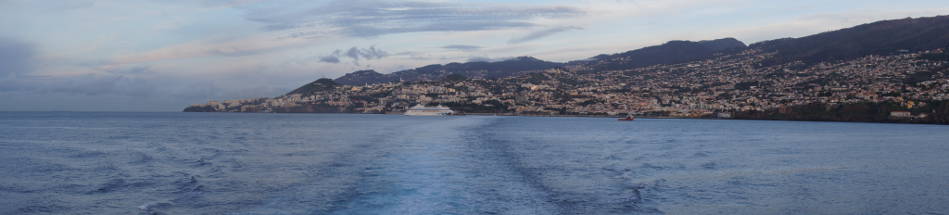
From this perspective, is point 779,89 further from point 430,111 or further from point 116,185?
point 116,185

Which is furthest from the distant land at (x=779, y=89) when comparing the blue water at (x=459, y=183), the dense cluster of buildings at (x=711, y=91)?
the blue water at (x=459, y=183)

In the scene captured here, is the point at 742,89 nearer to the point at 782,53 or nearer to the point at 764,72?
the point at 764,72

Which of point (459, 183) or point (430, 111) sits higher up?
point (459, 183)

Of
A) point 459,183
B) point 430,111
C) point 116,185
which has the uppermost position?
point 116,185

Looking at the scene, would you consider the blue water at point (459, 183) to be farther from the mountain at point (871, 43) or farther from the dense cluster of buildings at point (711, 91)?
the mountain at point (871, 43)

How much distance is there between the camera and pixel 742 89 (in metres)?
143

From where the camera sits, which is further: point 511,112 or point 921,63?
point 511,112

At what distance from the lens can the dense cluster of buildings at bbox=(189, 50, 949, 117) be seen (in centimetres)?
10731

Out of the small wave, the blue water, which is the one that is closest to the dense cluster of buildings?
the blue water

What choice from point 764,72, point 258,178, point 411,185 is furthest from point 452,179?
point 764,72

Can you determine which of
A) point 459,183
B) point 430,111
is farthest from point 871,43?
point 459,183

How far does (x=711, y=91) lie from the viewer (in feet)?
490

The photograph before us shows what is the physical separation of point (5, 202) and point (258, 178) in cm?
567

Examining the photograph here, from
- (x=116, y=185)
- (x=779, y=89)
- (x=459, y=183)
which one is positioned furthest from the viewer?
(x=779, y=89)
